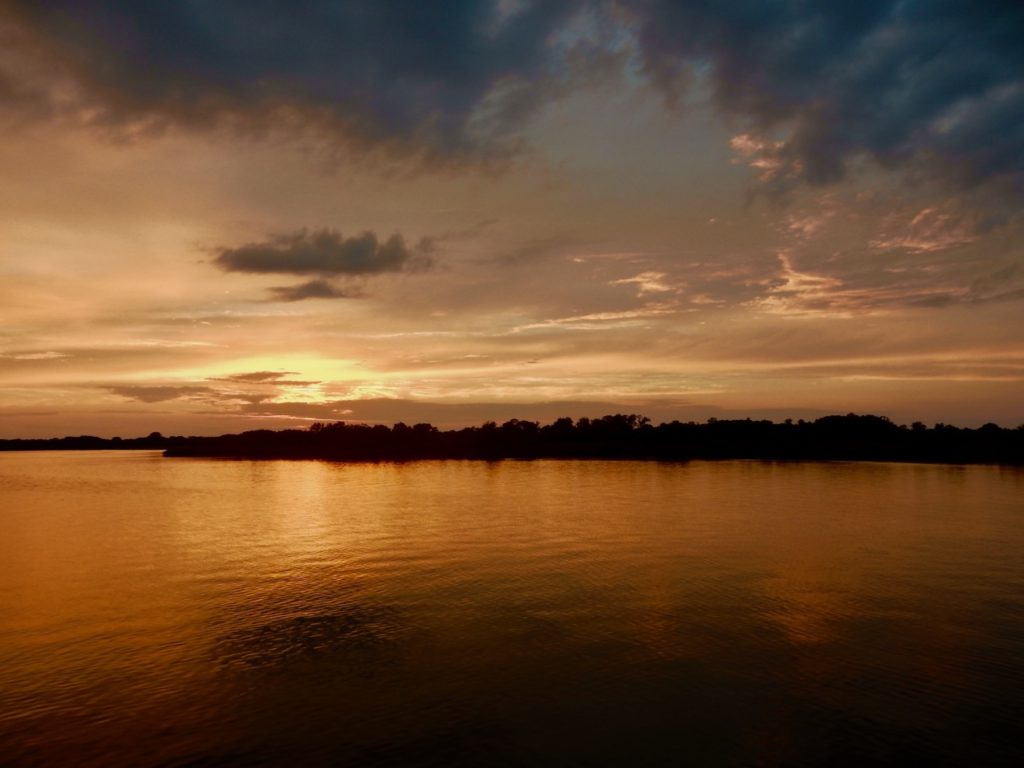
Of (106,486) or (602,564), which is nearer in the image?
(602,564)

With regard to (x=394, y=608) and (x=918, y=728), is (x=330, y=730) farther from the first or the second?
(x=918, y=728)

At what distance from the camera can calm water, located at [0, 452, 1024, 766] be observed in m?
20.6

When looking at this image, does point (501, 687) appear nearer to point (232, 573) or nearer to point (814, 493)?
point (232, 573)

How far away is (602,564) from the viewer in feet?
152

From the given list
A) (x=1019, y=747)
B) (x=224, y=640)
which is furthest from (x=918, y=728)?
(x=224, y=640)

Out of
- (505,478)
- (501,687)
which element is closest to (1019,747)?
(501,687)

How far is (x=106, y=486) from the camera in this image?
114500 mm

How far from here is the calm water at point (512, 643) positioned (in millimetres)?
20641

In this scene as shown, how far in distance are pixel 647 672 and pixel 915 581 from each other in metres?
26.0

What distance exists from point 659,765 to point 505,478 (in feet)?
344

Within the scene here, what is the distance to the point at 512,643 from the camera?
96.6ft

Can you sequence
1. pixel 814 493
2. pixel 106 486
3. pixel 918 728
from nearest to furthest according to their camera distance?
1. pixel 918 728
2. pixel 814 493
3. pixel 106 486

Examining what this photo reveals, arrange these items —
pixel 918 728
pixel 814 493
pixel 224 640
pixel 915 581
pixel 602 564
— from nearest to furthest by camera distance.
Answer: pixel 918 728 → pixel 224 640 → pixel 915 581 → pixel 602 564 → pixel 814 493

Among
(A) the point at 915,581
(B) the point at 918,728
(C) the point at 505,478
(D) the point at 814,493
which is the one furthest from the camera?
(C) the point at 505,478
